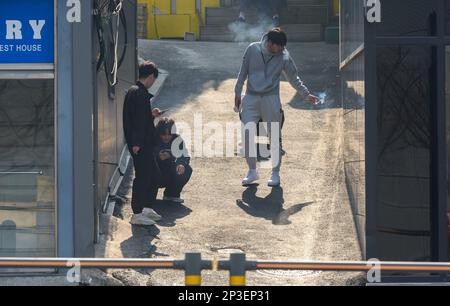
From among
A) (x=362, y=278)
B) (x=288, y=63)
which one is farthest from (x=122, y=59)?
(x=362, y=278)

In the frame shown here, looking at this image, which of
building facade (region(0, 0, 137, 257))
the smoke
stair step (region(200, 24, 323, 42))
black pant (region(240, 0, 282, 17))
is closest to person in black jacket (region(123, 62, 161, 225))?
building facade (region(0, 0, 137, 257))

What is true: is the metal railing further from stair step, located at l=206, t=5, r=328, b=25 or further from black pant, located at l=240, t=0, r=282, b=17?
black pant, located at l=240, t=0, r=282, b=17

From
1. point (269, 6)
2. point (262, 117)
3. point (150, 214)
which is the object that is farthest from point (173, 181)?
point (269, 6)

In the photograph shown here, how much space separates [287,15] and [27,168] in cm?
1839

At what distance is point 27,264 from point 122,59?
6.38 metres

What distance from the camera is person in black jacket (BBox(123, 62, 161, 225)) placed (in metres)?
10.6

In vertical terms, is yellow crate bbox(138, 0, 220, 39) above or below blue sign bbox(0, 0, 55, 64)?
above

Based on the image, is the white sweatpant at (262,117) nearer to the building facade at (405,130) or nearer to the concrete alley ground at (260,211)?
the concrete alley ground at (260,211)

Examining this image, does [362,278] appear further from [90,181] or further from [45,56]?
[45,56]

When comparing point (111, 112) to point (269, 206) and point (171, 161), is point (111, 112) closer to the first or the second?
point (171, 161)

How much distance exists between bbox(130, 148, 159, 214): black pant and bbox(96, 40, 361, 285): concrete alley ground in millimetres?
275

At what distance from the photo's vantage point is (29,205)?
31.7 ft

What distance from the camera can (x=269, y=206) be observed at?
467 inches

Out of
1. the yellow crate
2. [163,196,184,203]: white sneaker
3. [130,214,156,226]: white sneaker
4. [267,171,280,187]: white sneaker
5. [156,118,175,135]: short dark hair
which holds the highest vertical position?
the yellow crate
